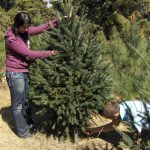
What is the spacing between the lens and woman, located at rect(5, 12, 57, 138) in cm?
632

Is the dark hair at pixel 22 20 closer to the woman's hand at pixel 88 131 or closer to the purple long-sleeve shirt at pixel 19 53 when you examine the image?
the purple long-sleeve shirt at pixel 19 53

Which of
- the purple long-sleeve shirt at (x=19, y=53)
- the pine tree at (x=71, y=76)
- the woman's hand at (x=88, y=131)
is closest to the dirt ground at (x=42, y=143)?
the woman's hand at (x=88, y=131)

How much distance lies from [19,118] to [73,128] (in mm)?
880

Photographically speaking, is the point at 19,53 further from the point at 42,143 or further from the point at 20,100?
the point at 42,143

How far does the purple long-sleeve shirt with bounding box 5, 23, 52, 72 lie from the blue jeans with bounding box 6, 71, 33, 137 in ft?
0.38

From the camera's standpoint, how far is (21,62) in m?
6.57

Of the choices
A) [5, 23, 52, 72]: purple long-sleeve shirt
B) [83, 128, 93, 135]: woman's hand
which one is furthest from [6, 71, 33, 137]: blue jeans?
[83, 128, 93, 135]: woman's hand

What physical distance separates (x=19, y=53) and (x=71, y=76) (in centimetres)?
84

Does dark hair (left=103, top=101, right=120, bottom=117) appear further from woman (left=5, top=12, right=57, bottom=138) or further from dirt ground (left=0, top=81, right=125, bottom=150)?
woman (left=5, top=12, right=57, bottom=138)

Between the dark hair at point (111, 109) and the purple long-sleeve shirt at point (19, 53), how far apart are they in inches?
44.6

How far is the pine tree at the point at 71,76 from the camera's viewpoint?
6.29 m

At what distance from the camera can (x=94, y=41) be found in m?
6.52

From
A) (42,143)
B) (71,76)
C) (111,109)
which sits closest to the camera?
(111,109)

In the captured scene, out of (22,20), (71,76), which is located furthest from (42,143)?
(22,20)
